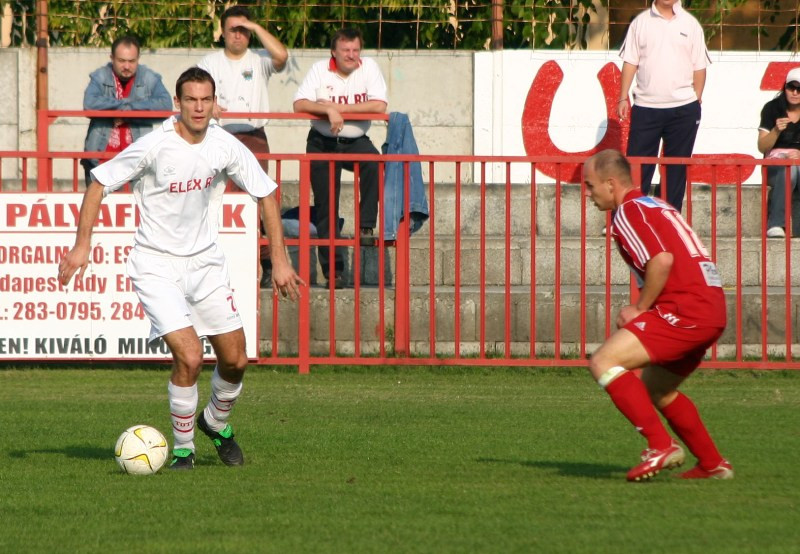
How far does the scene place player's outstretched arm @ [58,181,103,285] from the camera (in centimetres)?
734

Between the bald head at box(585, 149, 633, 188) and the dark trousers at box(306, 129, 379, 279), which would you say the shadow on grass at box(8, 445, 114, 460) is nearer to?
the bald head at box(585, 149, 633, 188)

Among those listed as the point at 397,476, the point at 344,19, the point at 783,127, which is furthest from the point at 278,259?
the point at 344,19

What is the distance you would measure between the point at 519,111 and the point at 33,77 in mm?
5346

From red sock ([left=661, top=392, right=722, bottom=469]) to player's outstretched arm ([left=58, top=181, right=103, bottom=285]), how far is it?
3.00 metres

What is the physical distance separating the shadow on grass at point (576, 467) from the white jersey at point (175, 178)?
76.0 inches

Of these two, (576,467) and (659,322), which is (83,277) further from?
(659,322)

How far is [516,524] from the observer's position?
589cm

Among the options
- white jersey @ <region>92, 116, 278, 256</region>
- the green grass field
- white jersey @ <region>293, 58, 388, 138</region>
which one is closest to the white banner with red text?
white jersey @ <region>293, 58, 388, 138</region>

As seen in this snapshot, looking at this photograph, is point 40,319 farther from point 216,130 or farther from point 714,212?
point 714,212

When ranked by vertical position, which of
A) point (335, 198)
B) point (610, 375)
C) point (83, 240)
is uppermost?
point (335, 198)

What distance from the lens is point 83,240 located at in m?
7.43

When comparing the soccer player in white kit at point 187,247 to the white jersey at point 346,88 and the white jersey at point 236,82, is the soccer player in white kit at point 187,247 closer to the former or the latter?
the white jersey at point 346,88

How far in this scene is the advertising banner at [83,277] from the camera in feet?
37.8

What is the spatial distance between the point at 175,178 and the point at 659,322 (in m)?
2.56
